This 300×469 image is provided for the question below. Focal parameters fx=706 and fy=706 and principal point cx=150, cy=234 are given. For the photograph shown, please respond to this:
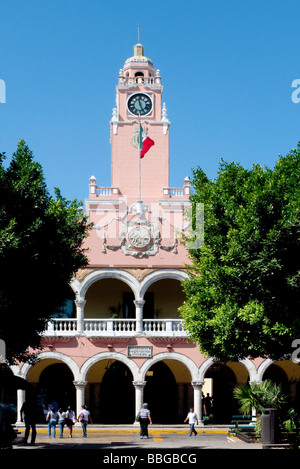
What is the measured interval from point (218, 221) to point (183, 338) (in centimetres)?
1133

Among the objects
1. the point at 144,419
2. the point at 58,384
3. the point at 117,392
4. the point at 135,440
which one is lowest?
the point at 135,440

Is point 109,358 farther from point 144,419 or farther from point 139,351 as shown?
point 144,419

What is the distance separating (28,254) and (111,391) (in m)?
20.1

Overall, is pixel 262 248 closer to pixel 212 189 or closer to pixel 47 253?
pixel 212 189

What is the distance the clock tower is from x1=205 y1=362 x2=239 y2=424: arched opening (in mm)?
11618

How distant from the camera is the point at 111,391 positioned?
125 ft

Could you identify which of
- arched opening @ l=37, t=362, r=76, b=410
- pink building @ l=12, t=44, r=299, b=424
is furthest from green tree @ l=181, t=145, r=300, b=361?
arched opening @ l=37, t=362, r=76, b=410

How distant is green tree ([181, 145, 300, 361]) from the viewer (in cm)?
2236

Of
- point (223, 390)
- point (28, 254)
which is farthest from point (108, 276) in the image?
point (28, 254)

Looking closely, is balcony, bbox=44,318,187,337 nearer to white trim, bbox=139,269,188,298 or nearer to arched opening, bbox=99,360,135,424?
white trim, bbox=139,269,188,298

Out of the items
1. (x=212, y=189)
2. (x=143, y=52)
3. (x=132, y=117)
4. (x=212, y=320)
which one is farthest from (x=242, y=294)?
(x=143, y=52)

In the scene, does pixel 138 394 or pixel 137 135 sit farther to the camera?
pixel 137 135

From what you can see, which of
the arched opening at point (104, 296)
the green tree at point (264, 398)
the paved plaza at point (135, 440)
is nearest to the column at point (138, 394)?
the paved plaza at point (135, 440)

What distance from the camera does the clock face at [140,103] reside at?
44469 millimetres
